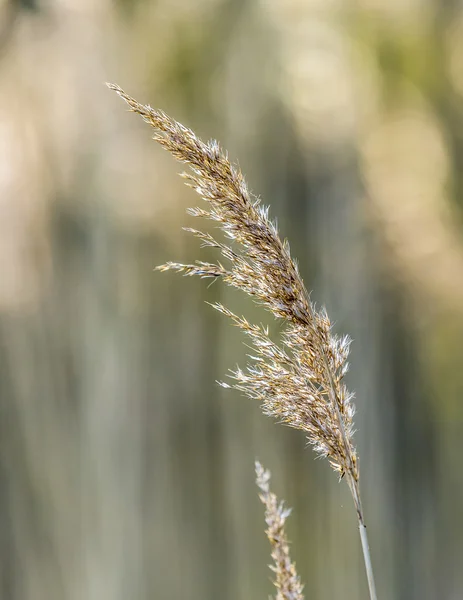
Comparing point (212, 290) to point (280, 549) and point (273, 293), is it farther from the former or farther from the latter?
point (280, 549)

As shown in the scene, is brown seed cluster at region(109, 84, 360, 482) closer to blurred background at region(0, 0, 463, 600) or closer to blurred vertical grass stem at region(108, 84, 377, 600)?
blurred vertical grass stem at region(108, 84, 377, 600)

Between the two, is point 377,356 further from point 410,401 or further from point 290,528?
point 290,528

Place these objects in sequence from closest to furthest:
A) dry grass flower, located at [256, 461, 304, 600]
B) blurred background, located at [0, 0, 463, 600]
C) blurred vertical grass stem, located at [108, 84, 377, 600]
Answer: dry grass flower, located at [256, 461, 304, 600] → blurred vertical grass stem, located at [108, 84, 377, 600] → blurred background, located at [0, 0, 463, 600]

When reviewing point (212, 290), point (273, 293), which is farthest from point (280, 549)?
point (212, 290)

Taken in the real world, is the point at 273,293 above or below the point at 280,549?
above

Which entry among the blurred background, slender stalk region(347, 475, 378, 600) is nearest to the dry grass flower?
slender stalk region(347, 475, 378, 600)

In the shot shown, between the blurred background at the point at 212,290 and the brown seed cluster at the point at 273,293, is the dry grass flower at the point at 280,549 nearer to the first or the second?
the brown seed cluster at the point at 273,293
